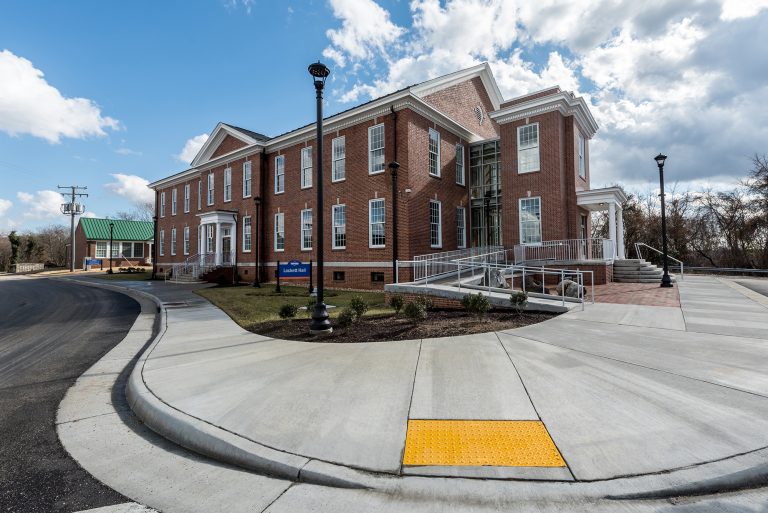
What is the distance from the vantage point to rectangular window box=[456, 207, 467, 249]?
21.4 metres

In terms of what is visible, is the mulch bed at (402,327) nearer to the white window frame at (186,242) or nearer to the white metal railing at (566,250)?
the white metal railing at (566,250)

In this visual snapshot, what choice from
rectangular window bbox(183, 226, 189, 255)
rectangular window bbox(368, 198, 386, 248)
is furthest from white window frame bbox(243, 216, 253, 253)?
rectangular window bbox(368, 198, 386, 248)

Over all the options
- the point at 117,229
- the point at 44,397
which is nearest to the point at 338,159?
the point at 44,397

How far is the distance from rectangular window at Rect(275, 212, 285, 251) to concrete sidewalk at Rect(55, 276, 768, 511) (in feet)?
55.8

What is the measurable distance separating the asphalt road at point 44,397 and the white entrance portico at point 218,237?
14455 mm

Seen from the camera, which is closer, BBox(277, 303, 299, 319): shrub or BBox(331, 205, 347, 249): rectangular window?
BBox(277, 303, 299, 319): shrub

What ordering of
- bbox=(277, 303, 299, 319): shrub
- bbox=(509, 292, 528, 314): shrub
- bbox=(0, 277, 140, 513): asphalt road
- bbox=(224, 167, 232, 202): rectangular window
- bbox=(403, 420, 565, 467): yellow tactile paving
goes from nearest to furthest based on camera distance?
bbox=(0, 277, 140, 513): asphalt road → bbox=(403, 420, 565, 467): yellow tactile paving → bbox=(509, 292, 528, 314): shrub → bbox=(277, 303, 299, 319): shrub → bbox=(224, 167, 232, 202): rectangular window

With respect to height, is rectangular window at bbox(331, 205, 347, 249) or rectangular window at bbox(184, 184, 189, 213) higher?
rectangular window at bbox(184, 184, 189, 213)

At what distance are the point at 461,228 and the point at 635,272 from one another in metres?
9.03

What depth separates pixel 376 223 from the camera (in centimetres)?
1911

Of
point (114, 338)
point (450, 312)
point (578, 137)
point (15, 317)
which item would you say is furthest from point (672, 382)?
point (578, 137)

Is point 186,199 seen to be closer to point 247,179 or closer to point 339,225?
point 247,179

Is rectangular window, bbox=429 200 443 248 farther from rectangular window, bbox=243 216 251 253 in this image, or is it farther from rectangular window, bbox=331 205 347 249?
rectangular window, bbox=243 216 251 253

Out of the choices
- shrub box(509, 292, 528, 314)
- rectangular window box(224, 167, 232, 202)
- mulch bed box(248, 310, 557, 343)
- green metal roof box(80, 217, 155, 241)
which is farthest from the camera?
green metal roof box(80, 217, 155, 241)
